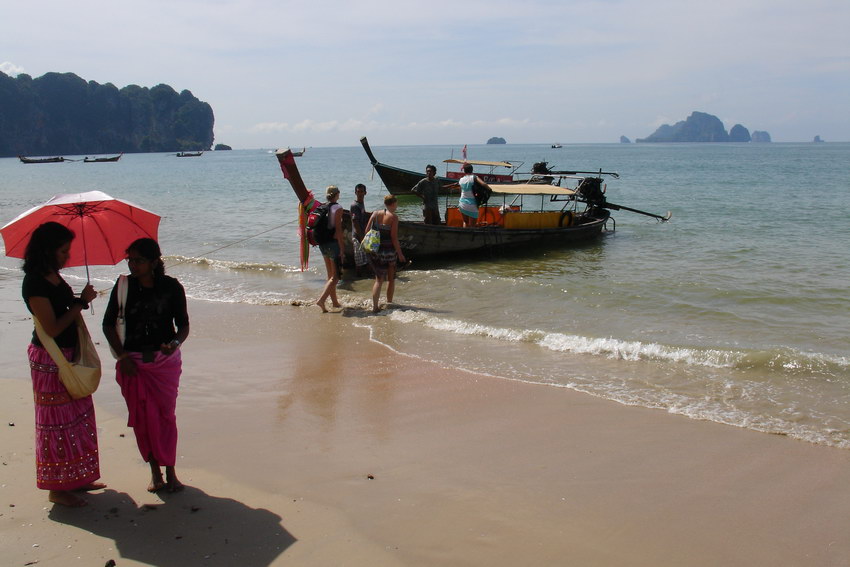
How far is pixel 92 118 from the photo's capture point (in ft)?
527

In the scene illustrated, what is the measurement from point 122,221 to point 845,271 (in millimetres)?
13455

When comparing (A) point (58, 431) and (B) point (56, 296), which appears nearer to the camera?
(B) point (56, 296)

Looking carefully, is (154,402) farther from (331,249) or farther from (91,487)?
(331,249)

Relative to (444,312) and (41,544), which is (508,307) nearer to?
(444,312)

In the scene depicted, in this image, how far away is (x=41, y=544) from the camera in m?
3.39

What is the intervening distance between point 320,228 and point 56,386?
5825mm

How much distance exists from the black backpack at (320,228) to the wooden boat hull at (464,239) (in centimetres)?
378

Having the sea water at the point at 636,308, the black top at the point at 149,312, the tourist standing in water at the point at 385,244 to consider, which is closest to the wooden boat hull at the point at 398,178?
the sea water at the point at 636,308

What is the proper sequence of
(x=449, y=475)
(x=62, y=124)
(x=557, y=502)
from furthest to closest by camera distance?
(x=62, y=124) → (x=449, y=475) → (x=557, y=502)

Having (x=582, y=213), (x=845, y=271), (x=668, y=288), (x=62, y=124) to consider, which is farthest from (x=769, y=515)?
(x=62, y=124)

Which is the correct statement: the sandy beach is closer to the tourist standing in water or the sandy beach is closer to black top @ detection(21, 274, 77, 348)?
black top @ detection(21, 274, 77, 348)

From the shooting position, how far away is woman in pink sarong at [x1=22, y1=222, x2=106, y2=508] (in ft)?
11.5

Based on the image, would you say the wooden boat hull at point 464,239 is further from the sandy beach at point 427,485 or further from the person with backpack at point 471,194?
the sandy beach at point 427,485

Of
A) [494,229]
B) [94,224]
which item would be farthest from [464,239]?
[94,224]
